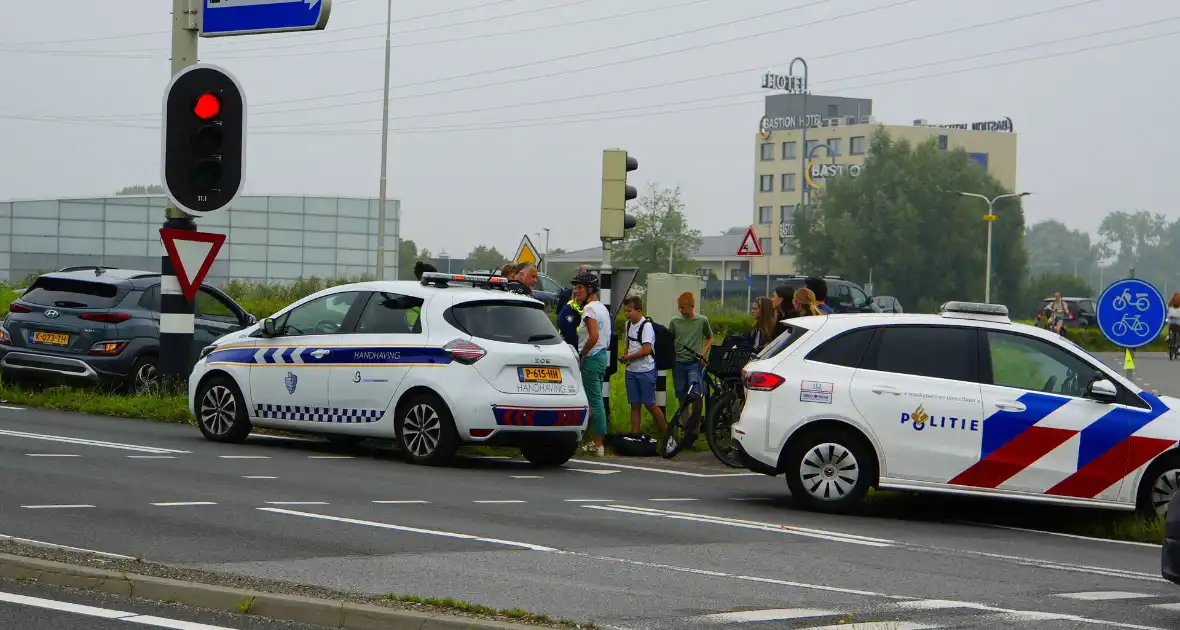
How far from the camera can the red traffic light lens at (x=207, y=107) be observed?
16.0 meters

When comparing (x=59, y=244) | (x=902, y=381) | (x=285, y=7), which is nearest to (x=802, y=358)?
(x=902, y=381)

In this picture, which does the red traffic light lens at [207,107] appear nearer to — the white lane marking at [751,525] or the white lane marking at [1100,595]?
the white lane marking at [751,525]

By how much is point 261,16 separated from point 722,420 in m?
6.23

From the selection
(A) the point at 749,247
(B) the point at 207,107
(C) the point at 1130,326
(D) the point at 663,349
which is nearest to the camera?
(C) the point at 1130,326

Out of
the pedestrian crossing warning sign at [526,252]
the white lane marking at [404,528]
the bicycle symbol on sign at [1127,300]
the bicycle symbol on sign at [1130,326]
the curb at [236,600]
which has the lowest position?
the white lane marking at [404,528]

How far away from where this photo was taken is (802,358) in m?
12.4

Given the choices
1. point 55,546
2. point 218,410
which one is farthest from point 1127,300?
point 55,546

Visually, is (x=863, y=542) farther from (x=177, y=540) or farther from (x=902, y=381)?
(x=177, y=540)

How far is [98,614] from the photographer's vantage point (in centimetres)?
687

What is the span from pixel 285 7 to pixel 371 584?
9399 millimetres

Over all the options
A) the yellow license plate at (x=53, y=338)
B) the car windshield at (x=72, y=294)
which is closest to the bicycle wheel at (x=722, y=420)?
the car windshield at (x=72, y=294)

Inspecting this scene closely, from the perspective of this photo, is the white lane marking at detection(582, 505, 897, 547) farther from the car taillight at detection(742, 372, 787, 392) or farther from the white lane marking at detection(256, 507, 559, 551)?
the white lane marking at detection(256, 507, 559, 551)

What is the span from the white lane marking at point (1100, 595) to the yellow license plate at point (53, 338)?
1348cm

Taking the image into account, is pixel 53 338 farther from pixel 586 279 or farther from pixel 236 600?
pixel 236 600
